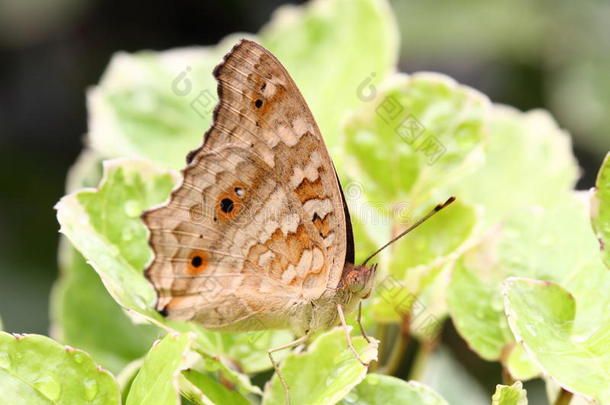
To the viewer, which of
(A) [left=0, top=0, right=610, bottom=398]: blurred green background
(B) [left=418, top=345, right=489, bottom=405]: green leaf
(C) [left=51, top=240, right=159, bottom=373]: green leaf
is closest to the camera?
(C) [left=51, top=240, right=159, bottom=373]: green leaf

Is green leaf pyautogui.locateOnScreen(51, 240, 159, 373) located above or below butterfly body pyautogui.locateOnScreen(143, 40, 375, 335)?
below

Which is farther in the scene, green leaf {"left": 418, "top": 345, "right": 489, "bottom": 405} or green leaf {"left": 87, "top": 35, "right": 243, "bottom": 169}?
green leaf {"left": 418, "top": 345, "right": 489, "bottom": 405}

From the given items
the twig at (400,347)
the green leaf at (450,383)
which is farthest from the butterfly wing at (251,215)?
the green leaf at (450,383)

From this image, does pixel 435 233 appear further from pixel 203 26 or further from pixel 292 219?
pixel 203 26

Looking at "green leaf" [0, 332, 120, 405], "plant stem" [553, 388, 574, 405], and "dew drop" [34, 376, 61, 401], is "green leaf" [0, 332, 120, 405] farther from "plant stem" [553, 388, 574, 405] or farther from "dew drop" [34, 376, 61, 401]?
"plant stem" [553, 388, 574, 405]

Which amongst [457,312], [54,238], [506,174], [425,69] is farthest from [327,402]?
[425,69]

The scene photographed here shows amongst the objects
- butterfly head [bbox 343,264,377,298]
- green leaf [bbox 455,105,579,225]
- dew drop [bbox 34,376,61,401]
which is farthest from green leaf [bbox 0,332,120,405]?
green leaf [bbox 455,105,579,225]

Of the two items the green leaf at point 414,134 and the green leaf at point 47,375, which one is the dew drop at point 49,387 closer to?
the green leaf at point 47,375
